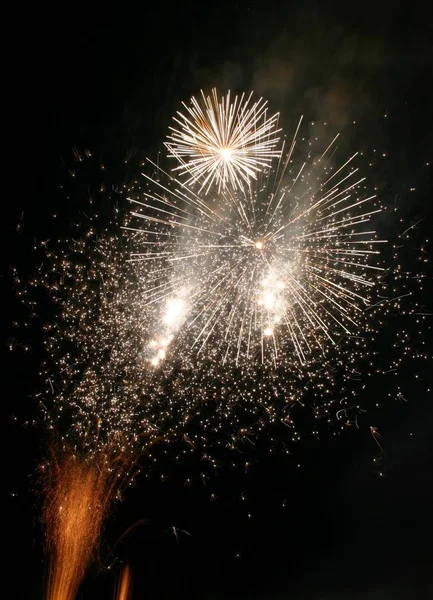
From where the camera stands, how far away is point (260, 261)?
3.75 m

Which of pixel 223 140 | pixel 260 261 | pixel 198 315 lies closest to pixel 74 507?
pixel 198 315

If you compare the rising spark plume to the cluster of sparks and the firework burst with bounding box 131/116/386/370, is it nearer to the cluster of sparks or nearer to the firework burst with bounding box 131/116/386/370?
the cluster of sparks

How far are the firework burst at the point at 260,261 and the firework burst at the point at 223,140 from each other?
0.23 m

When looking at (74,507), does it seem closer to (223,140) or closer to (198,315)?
(198,315)

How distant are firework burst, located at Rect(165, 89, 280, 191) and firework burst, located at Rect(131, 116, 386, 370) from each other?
0.23m

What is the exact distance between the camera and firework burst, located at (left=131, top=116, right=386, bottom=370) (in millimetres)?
3619

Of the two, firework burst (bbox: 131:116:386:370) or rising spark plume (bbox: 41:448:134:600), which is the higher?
firework burst (bbox: 131:116:386:370)

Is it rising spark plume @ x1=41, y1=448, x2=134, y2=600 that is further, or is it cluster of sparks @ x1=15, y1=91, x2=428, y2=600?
rising spark plume @ x1=41, y1=448, x2=134, y2=600

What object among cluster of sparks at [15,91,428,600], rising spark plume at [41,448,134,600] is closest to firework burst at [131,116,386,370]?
cluster of sparks at [15,91,428,600]

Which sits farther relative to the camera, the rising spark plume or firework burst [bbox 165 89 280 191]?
the rising spark plume

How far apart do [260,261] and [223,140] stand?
3.85 feet

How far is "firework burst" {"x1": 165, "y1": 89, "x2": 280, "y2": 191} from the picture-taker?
312 centimetres

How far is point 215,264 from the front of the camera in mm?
3889

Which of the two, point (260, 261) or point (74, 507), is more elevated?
point (260, 261)
